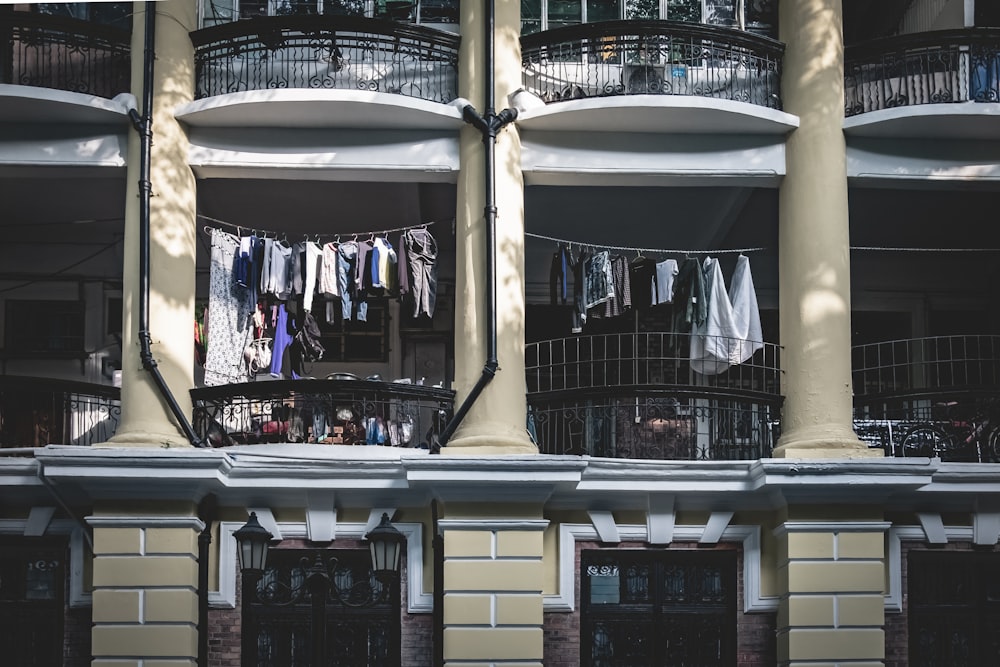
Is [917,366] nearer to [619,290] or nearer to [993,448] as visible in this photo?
[993,448]

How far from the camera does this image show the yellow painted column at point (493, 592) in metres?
17.7

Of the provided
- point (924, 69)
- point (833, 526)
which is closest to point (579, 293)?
point (833, 526)

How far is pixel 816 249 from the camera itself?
748 inches

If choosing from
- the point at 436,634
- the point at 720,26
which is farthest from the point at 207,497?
the point at 720,26

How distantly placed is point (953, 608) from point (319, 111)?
31.0 feet

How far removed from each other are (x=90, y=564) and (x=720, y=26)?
10068 mm

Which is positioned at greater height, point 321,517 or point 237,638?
point 321,517

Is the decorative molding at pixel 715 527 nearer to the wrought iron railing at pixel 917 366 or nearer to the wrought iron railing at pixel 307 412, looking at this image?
the wrought iron railing at pixel 307 412

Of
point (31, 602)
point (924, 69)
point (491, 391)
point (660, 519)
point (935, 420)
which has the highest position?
point (924, 69)

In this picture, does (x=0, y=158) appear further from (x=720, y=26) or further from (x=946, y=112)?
(x=946, y=112)

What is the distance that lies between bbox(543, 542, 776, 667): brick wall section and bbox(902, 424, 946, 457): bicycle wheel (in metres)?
2.58

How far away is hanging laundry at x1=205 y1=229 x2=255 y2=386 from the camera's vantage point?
63.6 feet

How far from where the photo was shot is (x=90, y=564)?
60.0 feet

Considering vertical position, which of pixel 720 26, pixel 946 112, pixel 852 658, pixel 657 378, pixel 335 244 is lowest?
pixel 852 658
